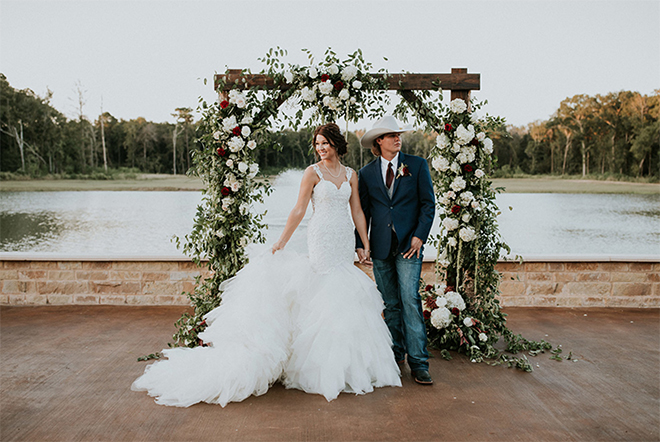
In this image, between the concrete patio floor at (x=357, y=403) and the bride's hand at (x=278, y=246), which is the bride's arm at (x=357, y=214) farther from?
the concrete patio floor at (x=357, y=403)

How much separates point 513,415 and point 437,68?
4676 millimetres

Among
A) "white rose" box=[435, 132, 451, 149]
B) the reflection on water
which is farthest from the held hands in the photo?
the reflection on water

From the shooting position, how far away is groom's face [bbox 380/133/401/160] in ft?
11.3

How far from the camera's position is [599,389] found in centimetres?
319

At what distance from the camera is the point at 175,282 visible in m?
5.40

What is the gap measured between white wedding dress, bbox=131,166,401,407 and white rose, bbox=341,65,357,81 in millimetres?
1016

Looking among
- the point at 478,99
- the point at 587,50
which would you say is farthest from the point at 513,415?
the point at 587,50

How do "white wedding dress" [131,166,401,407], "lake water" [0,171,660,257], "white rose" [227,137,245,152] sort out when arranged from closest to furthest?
"white wedding dress" [131,166,401,407] → "white rose" [227,137,245,152] → "lake water" [0,171,660,257]

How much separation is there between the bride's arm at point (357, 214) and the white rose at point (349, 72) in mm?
958

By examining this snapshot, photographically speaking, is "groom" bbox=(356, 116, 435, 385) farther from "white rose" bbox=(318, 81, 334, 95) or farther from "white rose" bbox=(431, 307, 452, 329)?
"white rose" bbox=(318, 81, 334, 95)

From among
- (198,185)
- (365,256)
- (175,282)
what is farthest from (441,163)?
(198,185)

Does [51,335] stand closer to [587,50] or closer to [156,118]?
[156,118]

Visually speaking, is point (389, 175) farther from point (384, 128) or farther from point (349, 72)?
point (349, 72)

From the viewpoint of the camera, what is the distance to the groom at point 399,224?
3.34 metres
